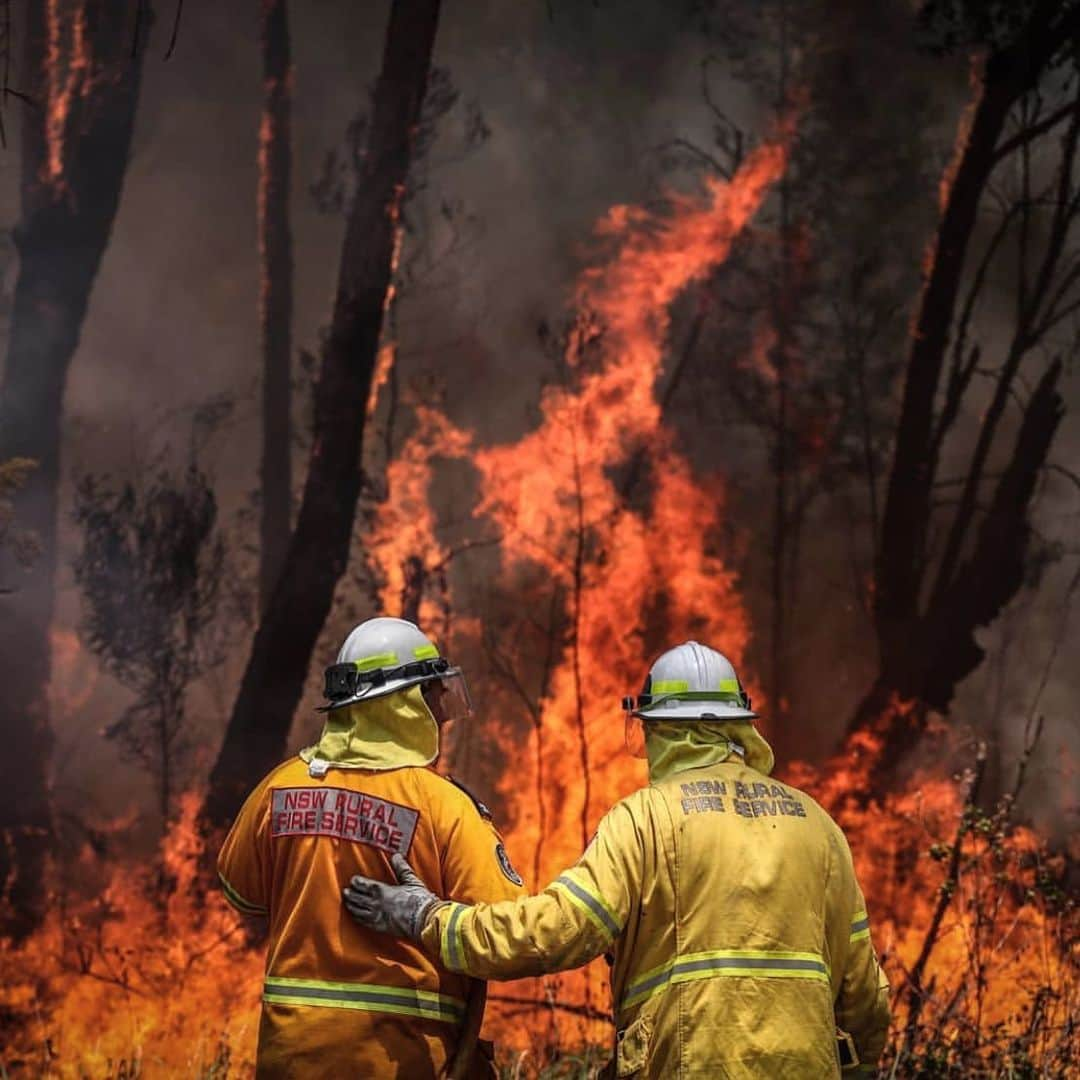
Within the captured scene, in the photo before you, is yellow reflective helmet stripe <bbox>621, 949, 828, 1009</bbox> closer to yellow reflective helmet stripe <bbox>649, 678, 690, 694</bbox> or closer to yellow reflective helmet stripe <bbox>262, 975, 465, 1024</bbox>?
yellow reflective helmet stripe <bbox>262, 975, 465, 1024</bbox>

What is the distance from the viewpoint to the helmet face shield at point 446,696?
3.27 meters

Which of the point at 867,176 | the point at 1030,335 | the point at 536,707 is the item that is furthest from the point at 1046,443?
the point at 536,707

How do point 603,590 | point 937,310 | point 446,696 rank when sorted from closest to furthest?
point 446,696 < point 603,590 < point 937,310

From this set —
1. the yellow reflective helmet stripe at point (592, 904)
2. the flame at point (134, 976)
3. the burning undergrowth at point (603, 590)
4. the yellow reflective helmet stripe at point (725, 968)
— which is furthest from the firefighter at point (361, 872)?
the burning undergrowth at point (603, 590)

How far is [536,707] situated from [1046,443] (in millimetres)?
4529

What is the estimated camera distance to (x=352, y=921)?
293 cm

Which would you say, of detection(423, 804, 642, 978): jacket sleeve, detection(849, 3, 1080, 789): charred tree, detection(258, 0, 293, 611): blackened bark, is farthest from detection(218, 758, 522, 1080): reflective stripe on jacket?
detection(849, 3, 1080, 789): charred tree

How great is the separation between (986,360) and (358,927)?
809cm

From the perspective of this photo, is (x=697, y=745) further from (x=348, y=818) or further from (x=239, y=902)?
(x=239, y=902)

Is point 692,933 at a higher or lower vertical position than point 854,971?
higher

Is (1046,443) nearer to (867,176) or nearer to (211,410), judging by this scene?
(867,176)

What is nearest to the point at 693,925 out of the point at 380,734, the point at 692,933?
the point at 692,933

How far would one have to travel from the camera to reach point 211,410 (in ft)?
27.7

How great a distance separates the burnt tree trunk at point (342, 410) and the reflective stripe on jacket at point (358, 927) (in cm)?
527
